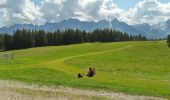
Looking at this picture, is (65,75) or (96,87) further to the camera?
(65,75)

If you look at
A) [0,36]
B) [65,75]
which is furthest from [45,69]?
[0,36]

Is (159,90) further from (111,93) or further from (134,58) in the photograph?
(134,58)

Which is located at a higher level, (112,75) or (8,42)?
(8,42)

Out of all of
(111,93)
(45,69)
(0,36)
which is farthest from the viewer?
(0,36)

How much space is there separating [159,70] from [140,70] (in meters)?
4.08

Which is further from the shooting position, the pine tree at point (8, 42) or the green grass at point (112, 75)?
the pine tree at point (8, 42)

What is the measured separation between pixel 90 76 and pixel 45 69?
9.77m

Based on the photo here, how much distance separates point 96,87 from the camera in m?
42.8

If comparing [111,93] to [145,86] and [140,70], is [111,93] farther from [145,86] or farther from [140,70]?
[140,70]

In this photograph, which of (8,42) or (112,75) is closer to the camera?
(112,75)

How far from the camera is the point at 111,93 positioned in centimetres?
A: 3888

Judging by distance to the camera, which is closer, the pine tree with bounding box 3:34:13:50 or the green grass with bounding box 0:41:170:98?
the green grass with bounding box 0:41:170:98

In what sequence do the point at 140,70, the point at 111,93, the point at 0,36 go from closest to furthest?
the point at 111,93 < the point at 140,70 < the point at 0,36

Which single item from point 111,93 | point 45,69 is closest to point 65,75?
point 45,69
